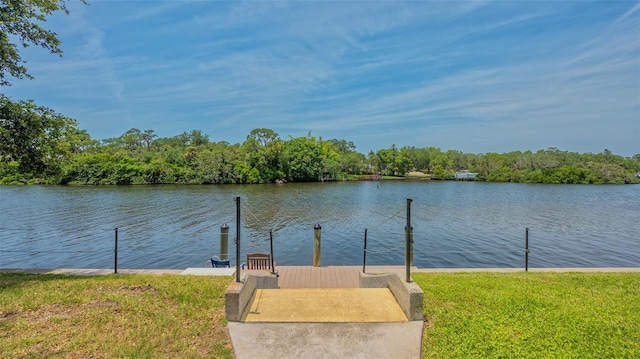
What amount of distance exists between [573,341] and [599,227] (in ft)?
70.0

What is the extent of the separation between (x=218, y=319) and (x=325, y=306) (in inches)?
59.0

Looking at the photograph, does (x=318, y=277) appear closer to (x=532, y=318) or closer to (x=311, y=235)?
(x=532, y=318)

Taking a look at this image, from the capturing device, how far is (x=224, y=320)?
452 cm

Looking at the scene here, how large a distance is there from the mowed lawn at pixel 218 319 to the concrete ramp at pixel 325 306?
0.51 m

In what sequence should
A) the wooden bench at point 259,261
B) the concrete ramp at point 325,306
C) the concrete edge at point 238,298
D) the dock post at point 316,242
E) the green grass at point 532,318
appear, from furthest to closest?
1. the dock post at point 316,242
2. the wooden bench at point 259,261
3. the concrete ramp at point 325,306
4. the concrete edge at point 238,298
5. the green grass at point 532,318

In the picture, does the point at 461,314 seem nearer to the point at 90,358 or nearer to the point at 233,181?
the point at 90,358

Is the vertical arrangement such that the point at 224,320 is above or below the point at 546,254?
above

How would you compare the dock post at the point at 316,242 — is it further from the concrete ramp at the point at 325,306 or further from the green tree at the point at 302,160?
the green tree at the point at 302,160

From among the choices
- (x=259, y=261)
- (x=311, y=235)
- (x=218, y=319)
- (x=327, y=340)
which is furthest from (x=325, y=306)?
(x=311, y=235)

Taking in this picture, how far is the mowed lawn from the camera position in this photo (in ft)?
12.4

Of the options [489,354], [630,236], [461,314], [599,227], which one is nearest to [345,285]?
[461,314]

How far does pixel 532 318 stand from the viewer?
15.1 feet

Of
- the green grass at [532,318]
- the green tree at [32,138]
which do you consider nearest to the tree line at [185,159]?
the green tree at [32,138]

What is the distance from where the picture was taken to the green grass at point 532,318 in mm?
3877
